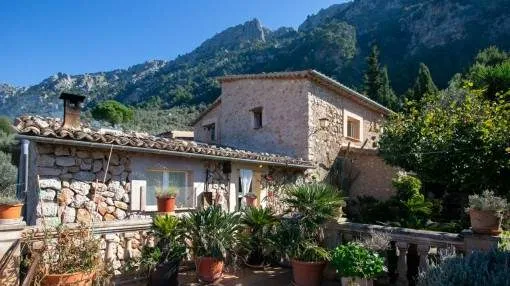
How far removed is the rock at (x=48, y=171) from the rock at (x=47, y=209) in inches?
22.1

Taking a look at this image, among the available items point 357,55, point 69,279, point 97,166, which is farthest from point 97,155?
point 357,55

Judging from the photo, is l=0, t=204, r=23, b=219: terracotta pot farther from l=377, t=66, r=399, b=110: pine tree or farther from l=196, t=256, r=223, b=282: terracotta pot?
l=377, t=66, r=399, b=110: pine tree

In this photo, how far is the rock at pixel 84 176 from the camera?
304 inches

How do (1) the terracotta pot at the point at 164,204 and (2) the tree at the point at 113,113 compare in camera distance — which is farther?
(2) the tree at the point at 113,113

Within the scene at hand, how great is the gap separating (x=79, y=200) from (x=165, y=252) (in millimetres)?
2903

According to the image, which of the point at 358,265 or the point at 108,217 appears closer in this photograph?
the point at 358,265

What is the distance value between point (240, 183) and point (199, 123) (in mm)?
8325

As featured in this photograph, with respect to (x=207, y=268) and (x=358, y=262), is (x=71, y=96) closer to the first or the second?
(x=207, y=268)

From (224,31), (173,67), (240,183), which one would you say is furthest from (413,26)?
(240,183)

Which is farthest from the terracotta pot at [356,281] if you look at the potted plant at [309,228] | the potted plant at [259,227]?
the potted plant at [259,227]

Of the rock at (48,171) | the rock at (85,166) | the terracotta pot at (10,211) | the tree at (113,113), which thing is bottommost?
the terracotta pot at (10,211)

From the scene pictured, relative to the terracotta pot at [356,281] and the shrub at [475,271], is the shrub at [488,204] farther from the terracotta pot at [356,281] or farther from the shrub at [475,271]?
the terracotta pot at [356,281]

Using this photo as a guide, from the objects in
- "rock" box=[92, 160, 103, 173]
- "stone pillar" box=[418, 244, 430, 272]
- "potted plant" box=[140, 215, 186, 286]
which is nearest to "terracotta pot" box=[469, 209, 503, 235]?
"stone pillar" box=[418, 244, 430, 272]

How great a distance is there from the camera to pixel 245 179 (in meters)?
12.0
